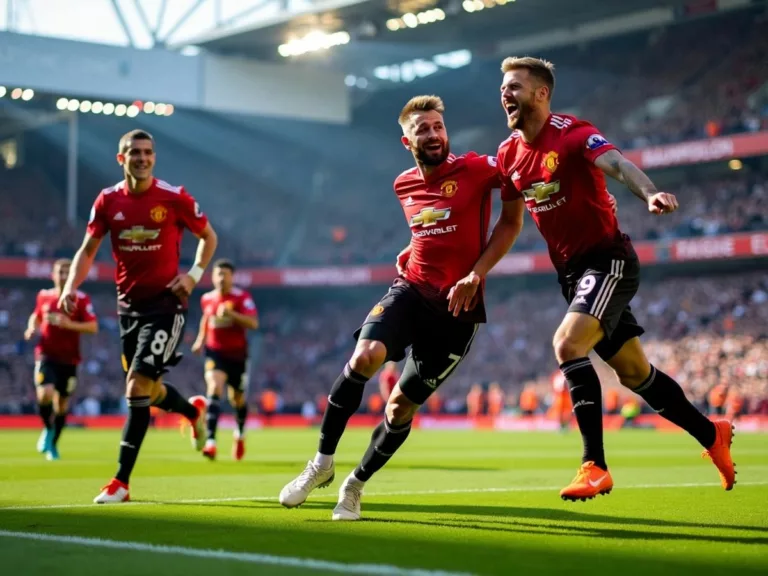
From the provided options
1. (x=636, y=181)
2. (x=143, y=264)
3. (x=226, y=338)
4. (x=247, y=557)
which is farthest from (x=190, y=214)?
(x=226, y=338)

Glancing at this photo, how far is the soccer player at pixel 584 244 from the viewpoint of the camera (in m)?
6.50

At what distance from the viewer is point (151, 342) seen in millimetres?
8516

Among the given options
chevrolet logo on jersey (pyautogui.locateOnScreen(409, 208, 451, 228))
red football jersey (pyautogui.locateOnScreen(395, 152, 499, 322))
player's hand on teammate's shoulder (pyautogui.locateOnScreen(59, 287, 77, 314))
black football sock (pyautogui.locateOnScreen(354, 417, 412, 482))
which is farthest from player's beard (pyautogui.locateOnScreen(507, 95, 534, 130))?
player's hand on teammate's shoulder (pyautogui.locateOnScreen(59, 287, 77, 314))

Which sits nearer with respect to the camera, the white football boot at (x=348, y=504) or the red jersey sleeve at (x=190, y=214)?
the white football boot at (x=348, y=504)

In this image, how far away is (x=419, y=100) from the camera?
7008 mm

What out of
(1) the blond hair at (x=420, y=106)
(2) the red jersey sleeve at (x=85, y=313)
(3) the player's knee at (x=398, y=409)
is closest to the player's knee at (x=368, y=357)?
(3) the player's knee at (x=398, y=409)

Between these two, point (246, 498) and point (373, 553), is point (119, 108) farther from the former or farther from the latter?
point (373, 553)

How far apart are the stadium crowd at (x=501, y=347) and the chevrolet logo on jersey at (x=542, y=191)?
27.8 meters

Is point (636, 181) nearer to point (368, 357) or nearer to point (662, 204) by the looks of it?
point (662, 204)

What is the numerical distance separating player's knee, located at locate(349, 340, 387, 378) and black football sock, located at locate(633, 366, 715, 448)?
1.60 meters

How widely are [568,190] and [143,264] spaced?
3451 mm

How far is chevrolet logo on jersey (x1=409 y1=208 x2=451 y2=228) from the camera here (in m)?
7.13

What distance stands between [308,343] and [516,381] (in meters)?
11.8

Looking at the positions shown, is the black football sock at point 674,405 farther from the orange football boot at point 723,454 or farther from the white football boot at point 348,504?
the white football boot at point 348,504
